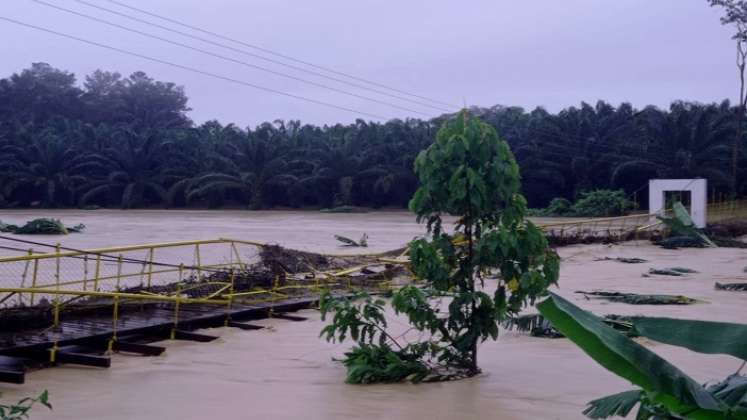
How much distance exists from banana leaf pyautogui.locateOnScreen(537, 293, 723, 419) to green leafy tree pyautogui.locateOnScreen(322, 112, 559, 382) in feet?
20.8

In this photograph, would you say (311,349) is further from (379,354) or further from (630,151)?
(630,151)

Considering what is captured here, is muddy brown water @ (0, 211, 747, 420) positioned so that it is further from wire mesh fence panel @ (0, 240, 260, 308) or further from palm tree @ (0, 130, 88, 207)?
palm tree @ (0, 130, 88, 207)

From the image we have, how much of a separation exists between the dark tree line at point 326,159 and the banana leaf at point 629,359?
44.7m

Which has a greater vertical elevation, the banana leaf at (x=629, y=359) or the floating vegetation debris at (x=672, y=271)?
the banana leaf at (x=629, y=359)

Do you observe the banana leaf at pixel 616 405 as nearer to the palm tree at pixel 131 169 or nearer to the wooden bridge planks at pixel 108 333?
the wooden bridge planks at pixel 108 333

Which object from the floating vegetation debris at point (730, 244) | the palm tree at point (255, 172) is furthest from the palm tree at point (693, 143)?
the palm tree at point (255, 172)

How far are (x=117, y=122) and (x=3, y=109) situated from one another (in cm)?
974

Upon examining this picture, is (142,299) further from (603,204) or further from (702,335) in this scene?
(603,204)

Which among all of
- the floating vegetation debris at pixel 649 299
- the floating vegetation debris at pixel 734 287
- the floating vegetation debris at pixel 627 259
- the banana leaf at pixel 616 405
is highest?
the banana leaf at pixel 616 405

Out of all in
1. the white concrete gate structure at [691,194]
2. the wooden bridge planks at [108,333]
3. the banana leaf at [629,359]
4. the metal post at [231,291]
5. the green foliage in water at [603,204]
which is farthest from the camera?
the green foliage in water at [603,204]

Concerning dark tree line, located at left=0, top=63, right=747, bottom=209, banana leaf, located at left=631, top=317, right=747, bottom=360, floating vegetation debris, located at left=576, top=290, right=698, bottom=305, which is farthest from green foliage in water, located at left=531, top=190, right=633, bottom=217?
banana leaf, located at left=631, top=317, right=747, bottom=360

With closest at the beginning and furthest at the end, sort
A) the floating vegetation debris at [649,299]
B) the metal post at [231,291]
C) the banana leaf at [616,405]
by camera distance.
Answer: the banana leaf at [616,405]
the metal post at [231,291]
the floating vegetation debris at [649,299]

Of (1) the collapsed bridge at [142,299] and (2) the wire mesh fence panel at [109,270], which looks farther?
(2) the wire mesh fence panel at [109,270]

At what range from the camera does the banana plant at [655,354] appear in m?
2.31
